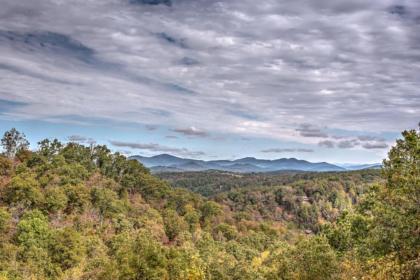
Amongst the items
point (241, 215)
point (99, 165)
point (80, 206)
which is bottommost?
point (241, 215)

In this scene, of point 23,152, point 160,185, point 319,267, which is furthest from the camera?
point 160,185

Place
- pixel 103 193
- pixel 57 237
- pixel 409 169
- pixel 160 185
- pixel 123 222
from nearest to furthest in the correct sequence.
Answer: pixel 409 169 < pixel 57 237 < pixel 123 222 < pixel 103 193 < pixel 160 185

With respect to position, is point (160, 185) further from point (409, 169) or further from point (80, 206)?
point (409, 169)

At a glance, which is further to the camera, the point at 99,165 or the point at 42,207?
the point at 99,165

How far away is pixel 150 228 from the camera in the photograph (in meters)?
101

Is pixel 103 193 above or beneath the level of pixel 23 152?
beneath

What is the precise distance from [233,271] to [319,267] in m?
22.9

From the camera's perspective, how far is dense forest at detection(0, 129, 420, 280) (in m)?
26.9

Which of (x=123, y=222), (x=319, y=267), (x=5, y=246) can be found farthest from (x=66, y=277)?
(x=123, y=222)

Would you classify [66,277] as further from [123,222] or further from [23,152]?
[23,152]

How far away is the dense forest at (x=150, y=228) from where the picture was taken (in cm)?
2687

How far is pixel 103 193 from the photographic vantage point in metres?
102

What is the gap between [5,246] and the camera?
62500 mm

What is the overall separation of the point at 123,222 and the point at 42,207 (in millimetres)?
18558
